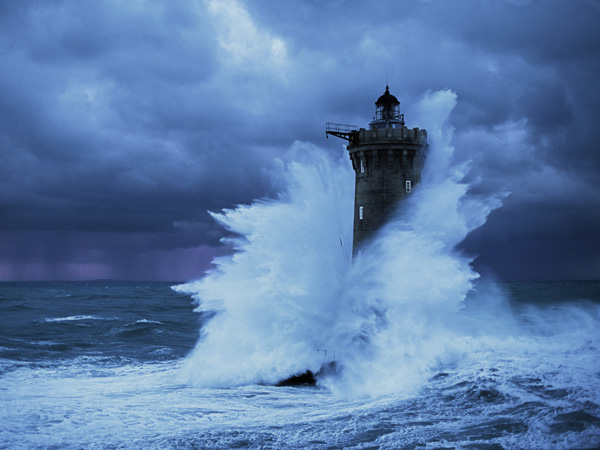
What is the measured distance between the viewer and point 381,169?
64.0ft

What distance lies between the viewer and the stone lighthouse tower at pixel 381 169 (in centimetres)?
1941

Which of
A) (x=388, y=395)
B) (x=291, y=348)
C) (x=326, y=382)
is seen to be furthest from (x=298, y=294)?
(x=388, y=395)

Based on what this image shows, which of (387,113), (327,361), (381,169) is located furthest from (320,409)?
(387,113)

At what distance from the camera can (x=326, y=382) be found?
15.1 m

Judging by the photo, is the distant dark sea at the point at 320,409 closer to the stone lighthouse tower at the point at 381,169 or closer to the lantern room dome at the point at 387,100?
the stone lighthouse tower at the point at 381,169

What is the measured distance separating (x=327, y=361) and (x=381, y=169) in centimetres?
674

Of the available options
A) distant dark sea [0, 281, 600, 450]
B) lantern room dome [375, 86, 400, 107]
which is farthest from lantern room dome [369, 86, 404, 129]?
distant dark sea [0, 281, 600, 450]

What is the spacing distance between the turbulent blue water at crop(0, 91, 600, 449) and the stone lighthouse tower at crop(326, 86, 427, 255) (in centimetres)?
49

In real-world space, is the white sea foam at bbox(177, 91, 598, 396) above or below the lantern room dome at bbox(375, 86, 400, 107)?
below

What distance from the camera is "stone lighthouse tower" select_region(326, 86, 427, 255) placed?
63.7 ft

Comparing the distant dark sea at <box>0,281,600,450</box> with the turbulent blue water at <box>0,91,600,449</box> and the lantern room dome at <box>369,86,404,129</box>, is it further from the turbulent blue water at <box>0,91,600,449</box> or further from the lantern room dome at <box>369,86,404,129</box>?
the lantern room dome at <box>369,86,404,129</box>

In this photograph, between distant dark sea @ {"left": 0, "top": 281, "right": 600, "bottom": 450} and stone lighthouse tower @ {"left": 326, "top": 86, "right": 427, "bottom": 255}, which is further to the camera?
stone lighthouse tower @ {"left": 326, "top": 86, "right": 427, "bottom": 255}

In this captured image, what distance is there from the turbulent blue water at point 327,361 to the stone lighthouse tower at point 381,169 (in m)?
0.49

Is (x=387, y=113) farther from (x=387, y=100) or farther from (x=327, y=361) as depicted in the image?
(x=327, y=361)
